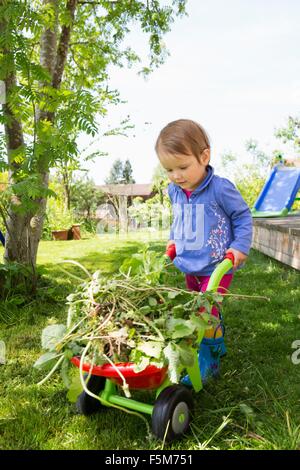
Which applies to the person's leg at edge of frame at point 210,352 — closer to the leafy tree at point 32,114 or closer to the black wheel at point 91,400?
the black wheel at point 91,400

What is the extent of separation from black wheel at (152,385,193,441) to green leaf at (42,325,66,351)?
15.7 inches

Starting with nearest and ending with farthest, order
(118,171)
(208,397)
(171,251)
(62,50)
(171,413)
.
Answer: (171,413), (208,397), (171,251), (62,50), (118,171)

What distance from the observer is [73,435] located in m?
1.56

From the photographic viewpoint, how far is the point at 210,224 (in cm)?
203

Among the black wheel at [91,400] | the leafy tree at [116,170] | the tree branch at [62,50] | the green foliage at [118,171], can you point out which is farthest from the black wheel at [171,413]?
the leafy tree at [116,170]

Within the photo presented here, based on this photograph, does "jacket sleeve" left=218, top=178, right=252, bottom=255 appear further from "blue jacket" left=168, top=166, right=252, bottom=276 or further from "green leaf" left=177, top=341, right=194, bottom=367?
"green leaf" left=177, top=341, right=194, bottom=367

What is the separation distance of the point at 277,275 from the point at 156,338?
3053 millimetres

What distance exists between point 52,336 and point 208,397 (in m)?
0.73

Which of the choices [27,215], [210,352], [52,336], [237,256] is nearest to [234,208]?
[237,256]

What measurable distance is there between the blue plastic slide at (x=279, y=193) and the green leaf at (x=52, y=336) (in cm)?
516

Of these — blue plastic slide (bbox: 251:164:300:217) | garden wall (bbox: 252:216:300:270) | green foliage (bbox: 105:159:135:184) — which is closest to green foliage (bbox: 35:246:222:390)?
garden wall (bbox: 252:216:300:270)

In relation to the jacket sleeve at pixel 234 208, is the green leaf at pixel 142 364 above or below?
below

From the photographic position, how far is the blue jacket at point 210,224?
200cm

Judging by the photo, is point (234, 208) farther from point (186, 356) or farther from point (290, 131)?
point (290, 131)
